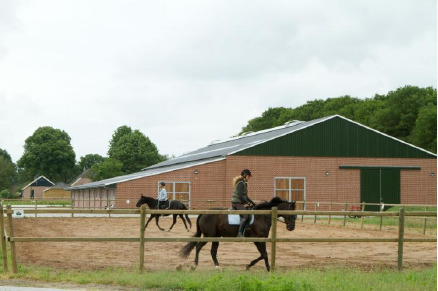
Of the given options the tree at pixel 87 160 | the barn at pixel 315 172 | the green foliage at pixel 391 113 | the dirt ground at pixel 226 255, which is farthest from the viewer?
the tree at pixel 87 160

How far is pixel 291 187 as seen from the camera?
51.0 meters

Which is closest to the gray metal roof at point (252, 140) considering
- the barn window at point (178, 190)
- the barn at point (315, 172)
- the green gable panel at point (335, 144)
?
the green gable panel at point (335, 144)

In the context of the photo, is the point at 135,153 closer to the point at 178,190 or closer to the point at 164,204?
the point at 178,190

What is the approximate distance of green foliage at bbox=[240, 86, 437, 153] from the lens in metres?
76.9

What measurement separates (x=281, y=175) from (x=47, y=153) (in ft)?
245

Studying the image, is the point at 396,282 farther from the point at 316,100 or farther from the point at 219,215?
the point at 316,100

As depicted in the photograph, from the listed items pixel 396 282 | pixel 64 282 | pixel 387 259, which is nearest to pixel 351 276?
pixel 396 282

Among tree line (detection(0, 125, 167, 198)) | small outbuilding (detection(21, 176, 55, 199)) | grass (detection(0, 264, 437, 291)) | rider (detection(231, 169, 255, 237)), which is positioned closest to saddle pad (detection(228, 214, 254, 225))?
rider (detection(231, 169, 255, 237))

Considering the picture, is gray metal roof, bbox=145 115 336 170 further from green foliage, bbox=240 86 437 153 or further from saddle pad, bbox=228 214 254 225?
saddle pad, bbox=228 214 254 225

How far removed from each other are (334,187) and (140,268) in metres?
38.7

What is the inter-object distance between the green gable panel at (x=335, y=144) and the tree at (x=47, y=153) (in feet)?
241

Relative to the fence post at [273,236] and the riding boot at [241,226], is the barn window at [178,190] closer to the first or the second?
the riding boot at [241,226]

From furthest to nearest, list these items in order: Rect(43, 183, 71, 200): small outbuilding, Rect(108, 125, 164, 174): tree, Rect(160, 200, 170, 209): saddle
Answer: Rect(43, 183, 71, 200): small outbuilding → Rect(108, 125, 164, 174): tree → Rect(160, 200, 170, 209): saddle

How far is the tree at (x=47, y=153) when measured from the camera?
388 ft
